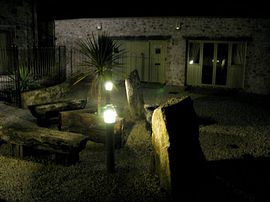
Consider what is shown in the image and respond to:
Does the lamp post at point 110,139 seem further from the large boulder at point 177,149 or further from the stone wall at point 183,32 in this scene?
the stone wall at point 183,32

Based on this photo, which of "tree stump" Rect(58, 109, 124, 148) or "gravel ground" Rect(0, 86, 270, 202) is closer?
"gravel ground" Rect(0, 86, 270, 202)

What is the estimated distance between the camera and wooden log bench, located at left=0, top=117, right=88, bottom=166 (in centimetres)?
562

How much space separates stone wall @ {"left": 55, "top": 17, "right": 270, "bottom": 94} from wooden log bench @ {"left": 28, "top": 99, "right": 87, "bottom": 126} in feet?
23.7

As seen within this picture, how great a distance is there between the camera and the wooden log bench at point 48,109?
789 cm

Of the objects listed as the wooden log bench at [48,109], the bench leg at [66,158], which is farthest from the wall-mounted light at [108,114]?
the wooden log bench at [48,109]

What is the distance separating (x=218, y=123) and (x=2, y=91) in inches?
286

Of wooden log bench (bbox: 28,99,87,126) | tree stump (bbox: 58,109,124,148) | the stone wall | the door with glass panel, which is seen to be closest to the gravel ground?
tree stump (bbox: 58,109,124,148)

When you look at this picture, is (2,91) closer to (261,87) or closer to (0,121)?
(0,121)

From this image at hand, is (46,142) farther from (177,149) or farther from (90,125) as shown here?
(177,149)

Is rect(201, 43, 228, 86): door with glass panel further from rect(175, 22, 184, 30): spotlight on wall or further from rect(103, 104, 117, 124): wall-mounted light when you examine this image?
rect(103, 104, 117, 124): wall-mounted light

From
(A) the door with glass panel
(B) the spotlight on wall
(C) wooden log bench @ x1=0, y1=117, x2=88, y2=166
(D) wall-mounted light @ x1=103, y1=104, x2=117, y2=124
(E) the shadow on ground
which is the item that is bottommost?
(E) the shadow on ground

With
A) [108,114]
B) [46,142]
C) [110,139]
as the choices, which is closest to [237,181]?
[110,139]

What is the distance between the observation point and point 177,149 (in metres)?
4.82

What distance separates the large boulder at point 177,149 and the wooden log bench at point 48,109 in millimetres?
3793
